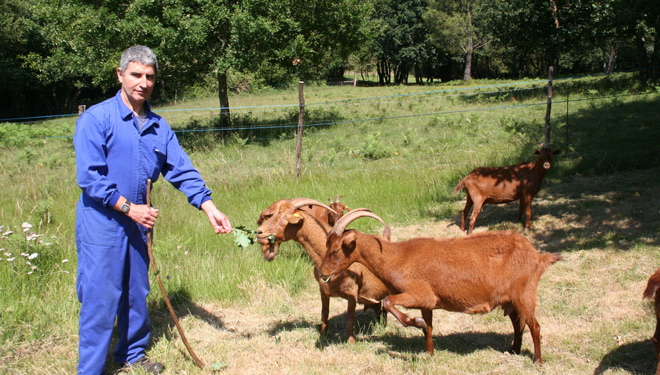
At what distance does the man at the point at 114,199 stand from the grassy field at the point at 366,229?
87 cm

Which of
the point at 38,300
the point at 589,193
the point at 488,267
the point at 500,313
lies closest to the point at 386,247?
the point at 488,267

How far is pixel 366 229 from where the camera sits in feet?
27.8

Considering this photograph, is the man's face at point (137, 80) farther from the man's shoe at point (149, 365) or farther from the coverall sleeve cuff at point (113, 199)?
the man's shoe at point (149, 365)

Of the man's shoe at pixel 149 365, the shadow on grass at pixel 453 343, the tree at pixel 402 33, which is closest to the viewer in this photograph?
the man's shoe at pixel 149 365

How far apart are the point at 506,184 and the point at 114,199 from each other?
257 inches

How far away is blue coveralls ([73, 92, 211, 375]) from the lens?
404 centimetres

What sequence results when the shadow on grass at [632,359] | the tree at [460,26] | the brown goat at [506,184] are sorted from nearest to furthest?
the shadow on grass at [632,359] < the brown goat at [506,184] < the tree at [460,26]

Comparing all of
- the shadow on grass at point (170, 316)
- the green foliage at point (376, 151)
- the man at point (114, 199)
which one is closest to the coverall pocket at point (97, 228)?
the man at point (114, 199)

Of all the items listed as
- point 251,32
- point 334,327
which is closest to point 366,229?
point 334,327

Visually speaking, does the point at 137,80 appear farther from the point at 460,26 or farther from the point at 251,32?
the point at 460,26

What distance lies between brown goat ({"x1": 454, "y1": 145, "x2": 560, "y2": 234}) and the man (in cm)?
530

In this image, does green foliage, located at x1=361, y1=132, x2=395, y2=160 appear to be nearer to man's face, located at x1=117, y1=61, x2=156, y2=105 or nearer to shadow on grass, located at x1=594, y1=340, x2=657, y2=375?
shadow on grass, located at x1=594, y1=340, x2=657, y2=375

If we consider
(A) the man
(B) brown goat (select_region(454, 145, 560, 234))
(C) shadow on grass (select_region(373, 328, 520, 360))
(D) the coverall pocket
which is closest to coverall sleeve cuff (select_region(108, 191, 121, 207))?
(A) the man

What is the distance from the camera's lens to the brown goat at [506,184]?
852cm
